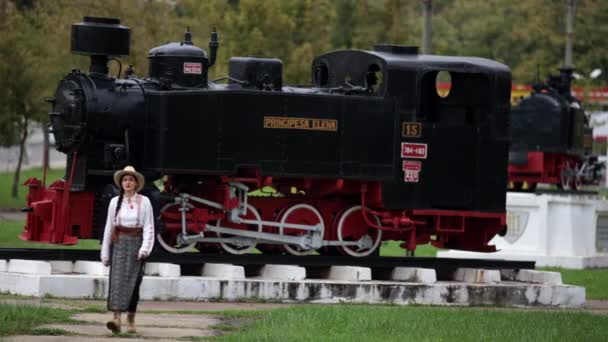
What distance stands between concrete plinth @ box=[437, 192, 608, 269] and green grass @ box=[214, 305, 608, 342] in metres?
11.8

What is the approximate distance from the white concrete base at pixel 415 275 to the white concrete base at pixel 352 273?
660 mm

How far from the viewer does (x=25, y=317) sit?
1480 cm

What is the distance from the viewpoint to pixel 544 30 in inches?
2376

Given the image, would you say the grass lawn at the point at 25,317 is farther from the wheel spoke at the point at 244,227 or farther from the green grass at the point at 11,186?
the green grass at the point at 11,186

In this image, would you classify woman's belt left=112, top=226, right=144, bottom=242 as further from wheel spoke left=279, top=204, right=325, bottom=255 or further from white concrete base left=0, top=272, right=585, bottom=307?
wheel spoke left=279, top=204, right=325, bottom=255

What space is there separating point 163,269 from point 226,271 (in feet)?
2.76

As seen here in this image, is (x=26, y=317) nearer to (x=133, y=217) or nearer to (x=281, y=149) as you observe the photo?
(x=133, y=217)

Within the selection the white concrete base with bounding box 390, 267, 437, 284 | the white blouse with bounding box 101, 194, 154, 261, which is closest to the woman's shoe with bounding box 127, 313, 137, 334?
the white blouse with bounding box 101, 194, 154, 261

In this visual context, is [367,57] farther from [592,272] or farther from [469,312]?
[592,272]

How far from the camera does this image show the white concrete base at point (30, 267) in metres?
18.4

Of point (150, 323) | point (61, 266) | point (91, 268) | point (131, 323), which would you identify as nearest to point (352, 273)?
point (91, 268)

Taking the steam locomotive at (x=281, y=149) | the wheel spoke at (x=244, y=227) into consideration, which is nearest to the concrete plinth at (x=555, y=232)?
the steam locomotive at (x=281, y=149)

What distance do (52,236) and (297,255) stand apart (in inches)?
132

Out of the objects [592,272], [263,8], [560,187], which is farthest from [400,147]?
[263,8]
